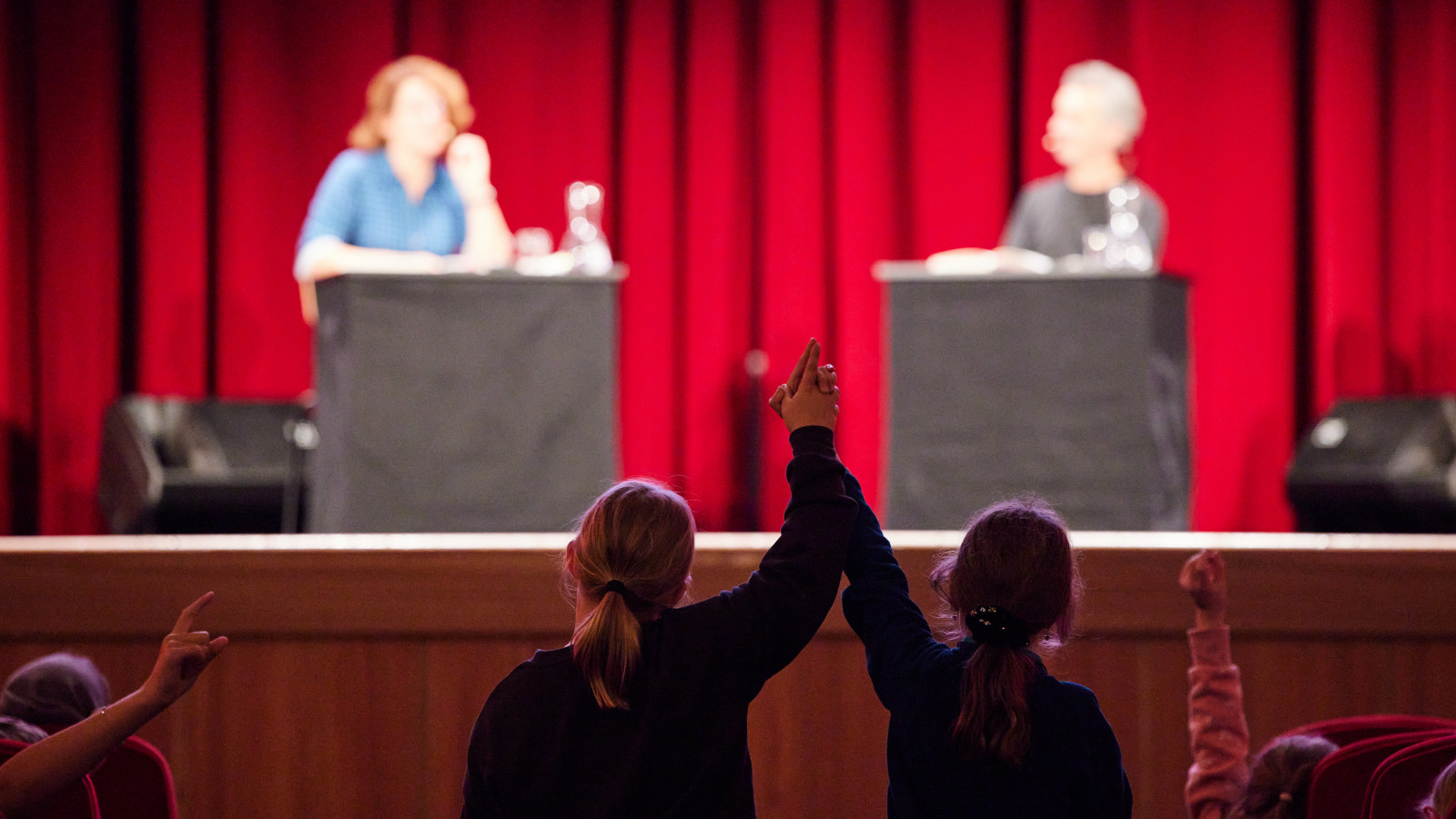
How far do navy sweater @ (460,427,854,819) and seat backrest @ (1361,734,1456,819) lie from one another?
0.52 meters

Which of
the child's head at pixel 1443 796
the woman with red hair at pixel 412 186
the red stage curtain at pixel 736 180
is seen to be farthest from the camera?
the red stage curtain at pixel 736 180

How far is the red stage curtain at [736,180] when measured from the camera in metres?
4.36

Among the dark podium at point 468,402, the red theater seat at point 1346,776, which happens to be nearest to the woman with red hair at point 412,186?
the dark podium at point 468,402

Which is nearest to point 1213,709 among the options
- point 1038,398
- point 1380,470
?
point 1038,398

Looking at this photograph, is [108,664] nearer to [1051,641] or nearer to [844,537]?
[844,537]

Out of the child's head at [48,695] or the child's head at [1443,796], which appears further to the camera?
the child's head at [48,695]

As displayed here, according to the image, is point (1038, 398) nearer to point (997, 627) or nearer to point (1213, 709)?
point (1213, 709)

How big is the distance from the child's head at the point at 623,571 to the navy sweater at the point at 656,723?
2 cm

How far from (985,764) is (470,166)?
97.3 inches

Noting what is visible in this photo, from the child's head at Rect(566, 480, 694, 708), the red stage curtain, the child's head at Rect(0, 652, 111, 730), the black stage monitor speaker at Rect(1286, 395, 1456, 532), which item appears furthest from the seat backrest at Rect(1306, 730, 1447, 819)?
the red stage curtain

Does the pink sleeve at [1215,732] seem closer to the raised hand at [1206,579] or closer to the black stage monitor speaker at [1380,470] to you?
the raised hand at [1206,579]

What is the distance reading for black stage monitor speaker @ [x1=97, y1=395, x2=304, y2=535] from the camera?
3.52 meters

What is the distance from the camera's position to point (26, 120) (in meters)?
4.45

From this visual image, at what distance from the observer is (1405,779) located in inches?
44.6
